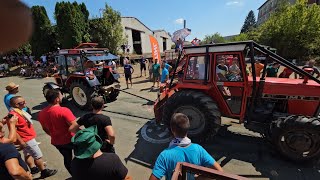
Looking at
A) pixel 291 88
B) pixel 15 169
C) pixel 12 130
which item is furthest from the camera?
pixel 291 88

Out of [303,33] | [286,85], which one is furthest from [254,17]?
[286,85]

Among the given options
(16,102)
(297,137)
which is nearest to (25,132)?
(16,102)

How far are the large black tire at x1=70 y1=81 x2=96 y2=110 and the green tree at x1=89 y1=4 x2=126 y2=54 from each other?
13838 millimetres

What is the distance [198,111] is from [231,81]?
98 cm

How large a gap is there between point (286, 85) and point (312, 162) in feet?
5.14

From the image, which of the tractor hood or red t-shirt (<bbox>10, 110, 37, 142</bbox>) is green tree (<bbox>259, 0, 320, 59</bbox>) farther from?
→ red t-shirt (<bbox>10, 110, 37, 142</bbox>)

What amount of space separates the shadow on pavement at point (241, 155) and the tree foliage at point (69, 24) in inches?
669

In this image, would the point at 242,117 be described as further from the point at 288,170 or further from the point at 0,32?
the point at 0,32

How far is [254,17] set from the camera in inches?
3492

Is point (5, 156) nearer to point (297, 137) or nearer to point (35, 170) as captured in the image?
point (35, 170)

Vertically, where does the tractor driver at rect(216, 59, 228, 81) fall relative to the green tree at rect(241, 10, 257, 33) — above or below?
below

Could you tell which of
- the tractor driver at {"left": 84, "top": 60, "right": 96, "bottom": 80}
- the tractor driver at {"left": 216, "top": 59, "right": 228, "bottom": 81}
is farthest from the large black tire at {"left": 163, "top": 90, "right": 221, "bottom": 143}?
the tractor driver at {"left": 84, "top": 60, "right": 96, "bottom": 80}

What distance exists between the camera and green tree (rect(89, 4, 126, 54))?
68.5 ft

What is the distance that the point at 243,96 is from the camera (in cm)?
494
